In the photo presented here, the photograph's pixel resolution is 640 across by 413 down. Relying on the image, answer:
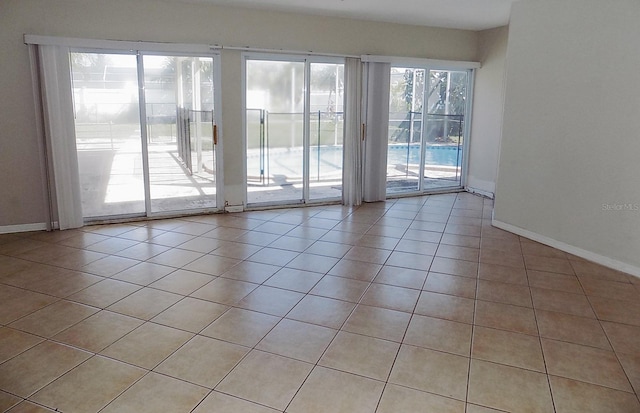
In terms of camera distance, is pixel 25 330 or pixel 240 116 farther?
pixel 240 116

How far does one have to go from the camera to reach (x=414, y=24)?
6.70 meters

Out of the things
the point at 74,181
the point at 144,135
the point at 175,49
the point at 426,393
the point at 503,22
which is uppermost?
the point at 503,22

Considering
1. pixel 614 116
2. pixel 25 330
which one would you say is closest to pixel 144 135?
pixel 25 330

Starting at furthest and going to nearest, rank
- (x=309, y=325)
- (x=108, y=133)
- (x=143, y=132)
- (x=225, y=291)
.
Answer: (x=143, y=132)
(x=108, y=133)
(x=225, y=291)
(x=309, y=325)

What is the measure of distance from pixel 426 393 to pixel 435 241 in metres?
2.75

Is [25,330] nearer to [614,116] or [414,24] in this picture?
[614,116]

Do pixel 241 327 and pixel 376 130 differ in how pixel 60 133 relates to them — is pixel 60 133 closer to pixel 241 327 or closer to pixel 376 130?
pixel 241 327

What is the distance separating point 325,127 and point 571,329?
170 inches

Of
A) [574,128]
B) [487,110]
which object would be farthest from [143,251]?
[487,110]

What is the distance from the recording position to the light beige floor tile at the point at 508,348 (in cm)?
265

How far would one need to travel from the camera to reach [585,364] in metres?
2.63

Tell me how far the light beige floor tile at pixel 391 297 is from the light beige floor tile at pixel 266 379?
38.3 inches

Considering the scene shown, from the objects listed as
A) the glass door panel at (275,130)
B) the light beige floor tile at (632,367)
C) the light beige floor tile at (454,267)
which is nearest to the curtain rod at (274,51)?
the glass door panel at (275,130)

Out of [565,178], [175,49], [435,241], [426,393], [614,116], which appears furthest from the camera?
[175,49]
